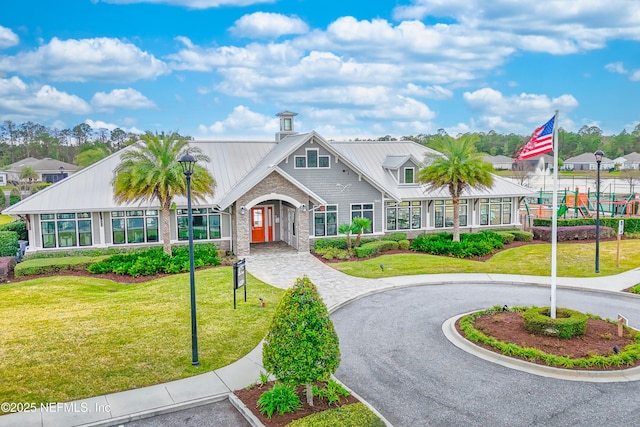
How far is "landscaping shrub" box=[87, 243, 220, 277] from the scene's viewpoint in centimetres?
2300

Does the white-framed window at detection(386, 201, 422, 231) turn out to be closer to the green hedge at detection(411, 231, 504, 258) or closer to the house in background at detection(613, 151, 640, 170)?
the green hedge at detection(411, 231, 504, 258)

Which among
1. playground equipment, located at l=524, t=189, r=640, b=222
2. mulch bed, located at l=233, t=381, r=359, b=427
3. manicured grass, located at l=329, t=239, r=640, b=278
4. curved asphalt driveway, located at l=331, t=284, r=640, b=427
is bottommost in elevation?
curved asphalt driveway, located at l=331, t=284, r=640, b=427

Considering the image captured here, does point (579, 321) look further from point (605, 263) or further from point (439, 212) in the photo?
point (439, 212)

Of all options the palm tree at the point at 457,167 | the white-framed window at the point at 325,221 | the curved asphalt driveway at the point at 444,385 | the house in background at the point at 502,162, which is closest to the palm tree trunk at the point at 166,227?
the white-framed window at the point at 325,221

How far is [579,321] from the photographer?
1377 centimetres

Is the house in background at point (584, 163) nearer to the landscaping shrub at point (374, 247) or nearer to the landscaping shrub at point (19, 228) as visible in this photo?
the landscaping shrub at point (374, 247)

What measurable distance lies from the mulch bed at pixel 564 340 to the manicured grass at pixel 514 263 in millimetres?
7915

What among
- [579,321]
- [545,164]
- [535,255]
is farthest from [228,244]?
[545,164]

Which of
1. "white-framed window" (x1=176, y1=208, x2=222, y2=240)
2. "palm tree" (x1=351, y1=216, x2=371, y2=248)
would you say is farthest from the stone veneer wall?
"palm tree" (x1=351, y1=216, x2=371, y2=248)

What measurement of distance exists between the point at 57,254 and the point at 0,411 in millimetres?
16539

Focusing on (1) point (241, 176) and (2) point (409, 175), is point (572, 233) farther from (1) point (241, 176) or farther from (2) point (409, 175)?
(1) point (241, 176)

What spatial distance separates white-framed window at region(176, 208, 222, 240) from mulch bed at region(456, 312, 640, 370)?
53.2ft

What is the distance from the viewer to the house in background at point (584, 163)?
95000 mm

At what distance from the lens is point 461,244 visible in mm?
27641
